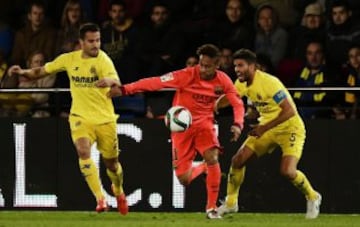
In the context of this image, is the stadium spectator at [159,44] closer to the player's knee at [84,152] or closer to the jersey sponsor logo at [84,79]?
the jersey sponsor logo at [84,79]

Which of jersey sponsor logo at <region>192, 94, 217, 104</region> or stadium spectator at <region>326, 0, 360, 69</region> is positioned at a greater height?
stadium spectator at <region>326, 0, 360, 69</region>

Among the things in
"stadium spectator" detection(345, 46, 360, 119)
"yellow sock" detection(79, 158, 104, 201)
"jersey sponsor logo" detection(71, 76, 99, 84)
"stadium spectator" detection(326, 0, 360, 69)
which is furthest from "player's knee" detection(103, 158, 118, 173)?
"stadium spectator" detection(326, 0, 360, 69)

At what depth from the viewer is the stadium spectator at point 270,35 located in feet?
65.4

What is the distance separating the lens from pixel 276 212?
19750mm

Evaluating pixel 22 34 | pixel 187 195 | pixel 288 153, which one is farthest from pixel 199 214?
pixel 22 34

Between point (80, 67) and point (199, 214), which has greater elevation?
point (80, 67)

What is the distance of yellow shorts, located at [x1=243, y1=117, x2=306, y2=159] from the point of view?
17.8 meters

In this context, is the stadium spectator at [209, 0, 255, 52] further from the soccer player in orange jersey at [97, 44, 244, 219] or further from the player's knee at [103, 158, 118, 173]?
the player's knee at [103, 158, 118, 173]

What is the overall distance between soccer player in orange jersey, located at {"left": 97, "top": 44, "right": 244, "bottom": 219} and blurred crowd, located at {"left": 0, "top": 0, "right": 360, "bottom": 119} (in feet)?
6.19

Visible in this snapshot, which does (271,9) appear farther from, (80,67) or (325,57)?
(80,67)

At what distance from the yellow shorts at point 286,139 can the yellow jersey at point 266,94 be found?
15 cm

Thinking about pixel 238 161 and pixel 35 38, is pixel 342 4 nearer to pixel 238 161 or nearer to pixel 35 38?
pixel 238 161

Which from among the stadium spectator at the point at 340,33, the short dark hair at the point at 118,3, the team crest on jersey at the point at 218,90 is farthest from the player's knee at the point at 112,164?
the stadium spectator at the point at 340,33

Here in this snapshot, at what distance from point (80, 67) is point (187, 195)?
3.10 m
